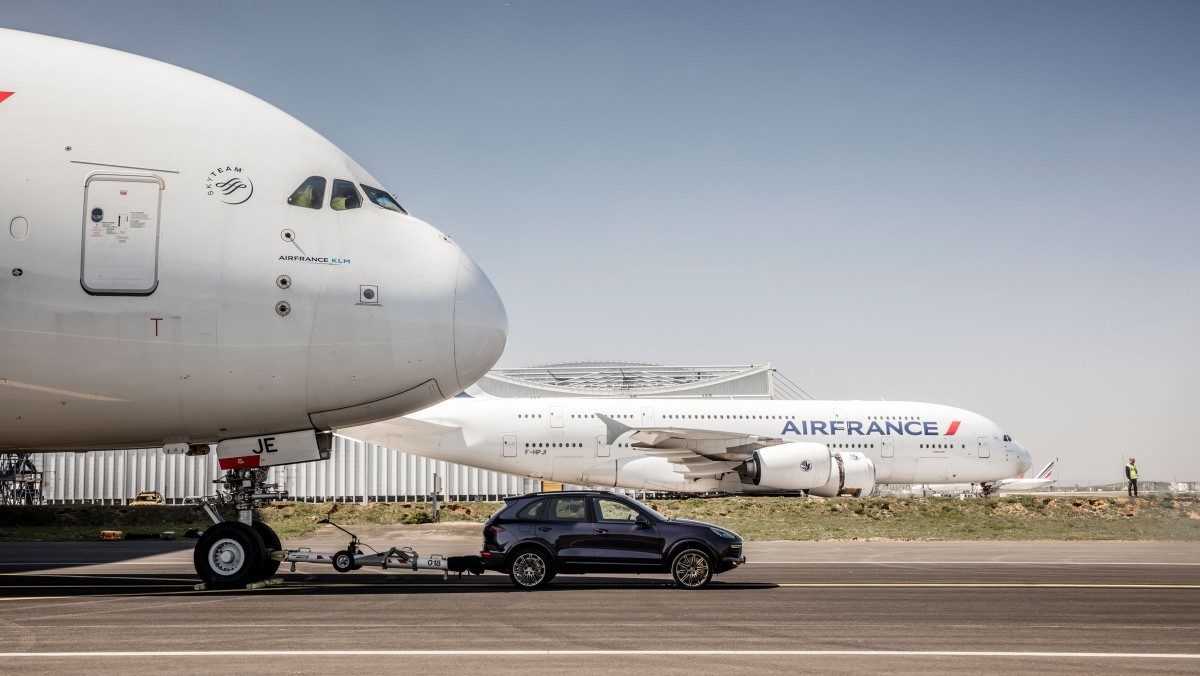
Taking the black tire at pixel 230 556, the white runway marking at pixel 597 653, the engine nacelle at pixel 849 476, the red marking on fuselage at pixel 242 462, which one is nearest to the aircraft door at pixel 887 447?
the engine nacelle at pixel 849 476

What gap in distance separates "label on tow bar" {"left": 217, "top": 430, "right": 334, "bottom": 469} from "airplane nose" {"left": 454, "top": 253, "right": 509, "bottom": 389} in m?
2.18

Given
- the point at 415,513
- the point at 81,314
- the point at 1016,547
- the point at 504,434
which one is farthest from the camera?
the point at 504,434

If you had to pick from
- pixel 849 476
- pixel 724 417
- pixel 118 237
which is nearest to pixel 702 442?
pixel 724 417

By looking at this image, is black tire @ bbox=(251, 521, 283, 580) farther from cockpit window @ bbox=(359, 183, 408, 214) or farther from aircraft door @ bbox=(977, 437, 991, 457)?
aircraft door @ bbox=(977, 437, 991, 457)

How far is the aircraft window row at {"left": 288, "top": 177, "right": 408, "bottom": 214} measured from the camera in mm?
12820

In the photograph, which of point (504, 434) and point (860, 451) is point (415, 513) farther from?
point (860, 451)

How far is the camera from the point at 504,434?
3803cm

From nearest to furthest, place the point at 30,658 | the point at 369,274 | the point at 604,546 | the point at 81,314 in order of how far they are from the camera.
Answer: the point at 30,658 → the point at 81,314 → the point at 369,274 → the point at 604,546

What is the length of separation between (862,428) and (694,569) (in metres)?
26.6

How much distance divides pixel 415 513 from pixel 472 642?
79.9 feet

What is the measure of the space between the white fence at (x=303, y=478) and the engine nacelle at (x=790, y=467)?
53.2 ft

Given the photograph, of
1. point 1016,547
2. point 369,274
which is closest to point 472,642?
point 369,274

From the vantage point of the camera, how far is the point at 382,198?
1358cm

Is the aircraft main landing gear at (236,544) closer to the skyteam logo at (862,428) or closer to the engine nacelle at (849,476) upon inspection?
the engine nacelle at (849,476)
